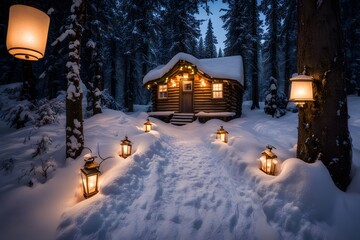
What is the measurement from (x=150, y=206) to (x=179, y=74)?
12662 mm

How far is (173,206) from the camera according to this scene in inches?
146

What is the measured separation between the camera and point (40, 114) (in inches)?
300

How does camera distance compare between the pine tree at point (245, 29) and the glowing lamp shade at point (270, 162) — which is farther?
the pine tree at point (245, 29)

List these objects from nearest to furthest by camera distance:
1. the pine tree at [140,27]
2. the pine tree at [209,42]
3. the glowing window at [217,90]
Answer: the glowing window at [217,90] → the pine tree at [140,27] → the pine tree at [209,42]

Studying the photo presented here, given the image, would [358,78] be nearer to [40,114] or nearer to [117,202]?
[117,202]

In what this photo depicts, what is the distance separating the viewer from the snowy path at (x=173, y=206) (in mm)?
2973

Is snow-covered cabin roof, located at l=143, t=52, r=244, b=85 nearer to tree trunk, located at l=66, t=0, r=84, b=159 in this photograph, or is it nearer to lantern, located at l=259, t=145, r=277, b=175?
tree trunk, located at l=66, t=0, r=84, b=159

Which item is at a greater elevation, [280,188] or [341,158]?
[341,158]

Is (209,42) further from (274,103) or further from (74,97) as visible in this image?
(74,97)

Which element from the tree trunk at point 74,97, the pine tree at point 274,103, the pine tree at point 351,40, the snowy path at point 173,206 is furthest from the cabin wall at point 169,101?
the pine tree at point 351,40

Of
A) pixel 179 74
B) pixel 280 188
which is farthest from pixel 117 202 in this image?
pixel 179 74

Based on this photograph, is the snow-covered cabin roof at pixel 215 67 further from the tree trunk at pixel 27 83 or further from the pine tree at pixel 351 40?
the pine tree at pixel 351 40

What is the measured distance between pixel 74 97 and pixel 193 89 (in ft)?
36.8

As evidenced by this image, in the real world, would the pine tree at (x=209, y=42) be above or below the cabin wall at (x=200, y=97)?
above
